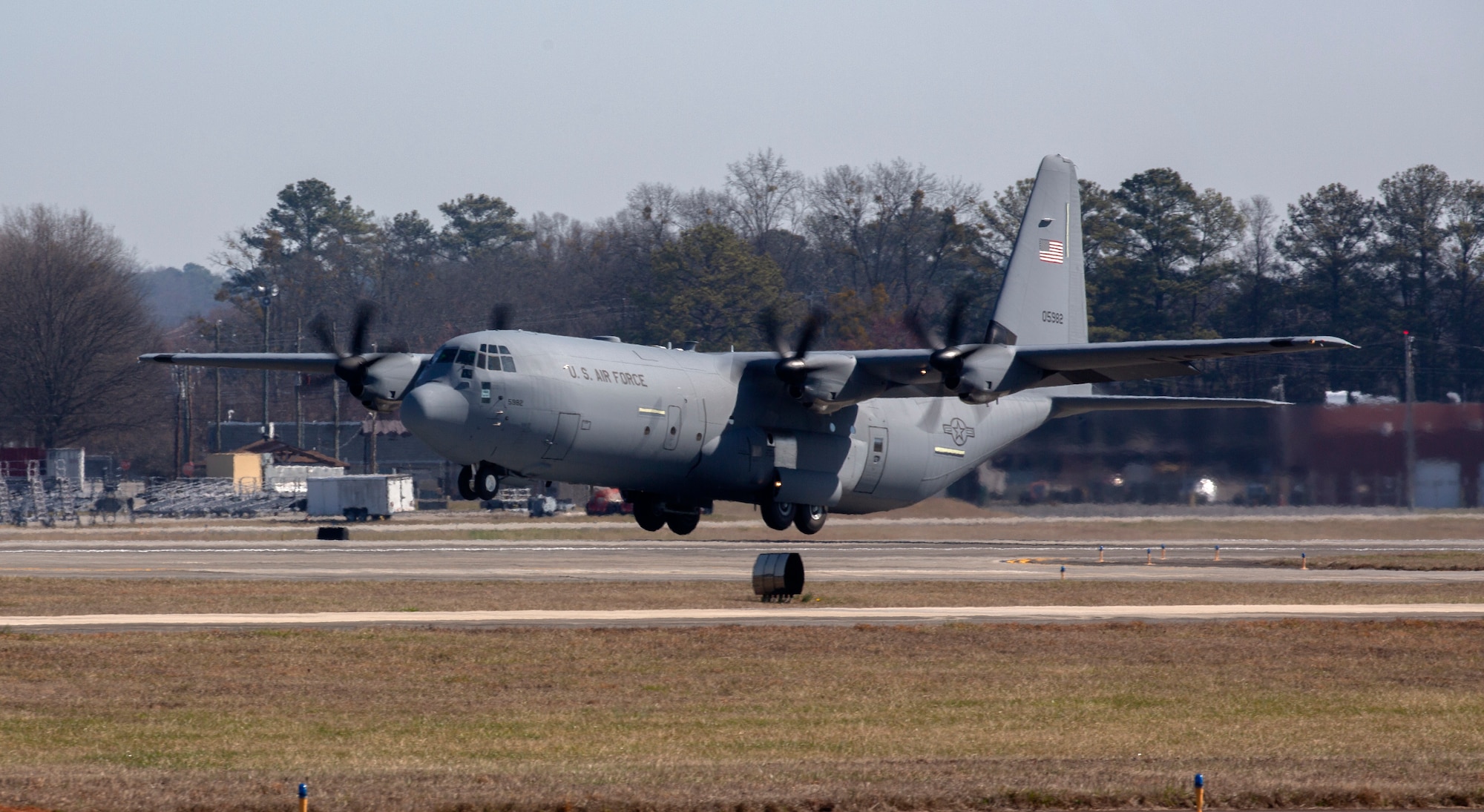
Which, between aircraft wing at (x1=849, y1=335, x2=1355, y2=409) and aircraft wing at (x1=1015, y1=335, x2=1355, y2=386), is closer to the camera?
aircraft wing at (x1=1015, y1=335, x2=1355, y2=386)

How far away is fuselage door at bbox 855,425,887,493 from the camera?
1631 inches

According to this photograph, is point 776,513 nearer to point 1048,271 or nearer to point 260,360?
point 1048,271

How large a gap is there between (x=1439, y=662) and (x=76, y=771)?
20895 mm

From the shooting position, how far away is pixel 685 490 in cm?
3797

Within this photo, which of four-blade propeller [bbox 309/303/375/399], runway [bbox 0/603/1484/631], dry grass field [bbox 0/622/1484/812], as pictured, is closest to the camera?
dry grass field [bbox 0/622/1484/812]

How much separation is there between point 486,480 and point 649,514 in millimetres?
6040

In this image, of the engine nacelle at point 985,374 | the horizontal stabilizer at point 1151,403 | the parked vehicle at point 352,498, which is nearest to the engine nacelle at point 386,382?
the engine nacelle at point 985,374

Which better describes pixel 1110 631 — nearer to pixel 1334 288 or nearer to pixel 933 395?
pixel 933 395

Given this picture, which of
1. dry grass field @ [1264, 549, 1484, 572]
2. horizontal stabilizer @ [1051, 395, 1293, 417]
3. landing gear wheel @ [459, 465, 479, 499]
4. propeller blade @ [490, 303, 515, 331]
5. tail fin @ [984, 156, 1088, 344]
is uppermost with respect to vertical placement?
tail fin @ [984, 156, 1088, 344]

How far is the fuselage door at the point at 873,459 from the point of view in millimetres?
41438

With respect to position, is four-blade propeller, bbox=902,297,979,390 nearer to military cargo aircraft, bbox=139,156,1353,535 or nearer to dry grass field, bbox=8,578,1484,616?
military cargo aircraft, bbox=139,156,1353,535

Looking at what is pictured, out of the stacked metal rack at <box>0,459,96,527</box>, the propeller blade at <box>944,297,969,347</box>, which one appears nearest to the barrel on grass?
the propeller blade at <box>944,297,969,347</box>

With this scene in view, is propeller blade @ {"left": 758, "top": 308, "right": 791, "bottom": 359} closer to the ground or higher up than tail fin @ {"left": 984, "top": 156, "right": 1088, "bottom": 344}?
closer to the ground

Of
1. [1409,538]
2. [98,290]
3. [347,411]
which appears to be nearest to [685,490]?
[1409,538]
